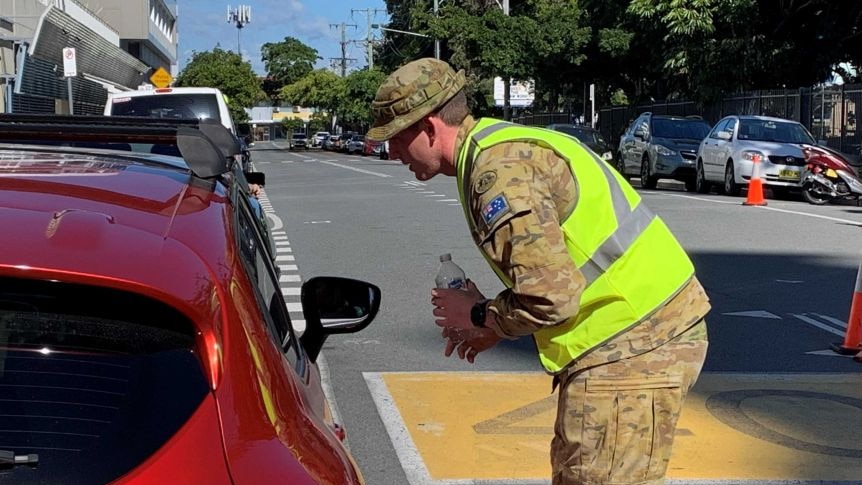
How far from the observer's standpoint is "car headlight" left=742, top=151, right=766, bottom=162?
22.5m

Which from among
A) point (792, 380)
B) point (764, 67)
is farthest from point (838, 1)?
point (792, 380)

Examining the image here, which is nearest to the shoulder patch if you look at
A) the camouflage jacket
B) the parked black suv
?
the camouflage jacket

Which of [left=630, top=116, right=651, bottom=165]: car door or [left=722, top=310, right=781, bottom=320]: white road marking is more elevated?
[left=630, top=116, right=651, bottom=165]: car door

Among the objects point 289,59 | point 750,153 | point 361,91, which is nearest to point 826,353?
point 750,153

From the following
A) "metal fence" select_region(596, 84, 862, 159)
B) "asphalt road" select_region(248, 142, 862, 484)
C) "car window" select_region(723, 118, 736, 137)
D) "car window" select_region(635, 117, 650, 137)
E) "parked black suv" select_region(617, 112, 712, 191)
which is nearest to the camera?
"asphalt road" select_region(248, 142, 862, 484)

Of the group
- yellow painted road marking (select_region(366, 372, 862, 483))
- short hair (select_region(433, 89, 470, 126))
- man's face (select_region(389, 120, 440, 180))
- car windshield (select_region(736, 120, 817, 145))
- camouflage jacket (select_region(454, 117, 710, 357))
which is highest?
short hair (select_region(433, 89, 470, 126))

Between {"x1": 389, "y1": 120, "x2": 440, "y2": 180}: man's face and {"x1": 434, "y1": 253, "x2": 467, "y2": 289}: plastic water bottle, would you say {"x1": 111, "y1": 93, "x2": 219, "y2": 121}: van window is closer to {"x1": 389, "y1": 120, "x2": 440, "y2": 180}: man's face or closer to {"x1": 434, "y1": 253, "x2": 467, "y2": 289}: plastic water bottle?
{"x1": 434, "y1": 253, "x2": 467, "y2": 289}: plastic water bottle

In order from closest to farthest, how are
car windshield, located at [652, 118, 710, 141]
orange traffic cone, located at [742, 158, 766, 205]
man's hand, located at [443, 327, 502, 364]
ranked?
1. man's hand, located at [443, 327, 502, 364]
2. orange traffic cone, located at [742, 158, 766, 205]
3. car windshield, located at [652, 118, 710, 141]

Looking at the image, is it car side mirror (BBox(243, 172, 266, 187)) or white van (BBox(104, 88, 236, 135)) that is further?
white van (BBox(104, 88, 236, 135))

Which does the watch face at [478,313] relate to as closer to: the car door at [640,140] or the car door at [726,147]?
the car door at [726,147]

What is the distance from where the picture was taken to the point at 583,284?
9.80 ft

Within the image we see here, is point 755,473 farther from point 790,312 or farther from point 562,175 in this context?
point 790,312

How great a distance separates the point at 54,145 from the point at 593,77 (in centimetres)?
4531

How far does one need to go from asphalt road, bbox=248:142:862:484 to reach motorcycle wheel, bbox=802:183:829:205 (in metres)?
0.30
